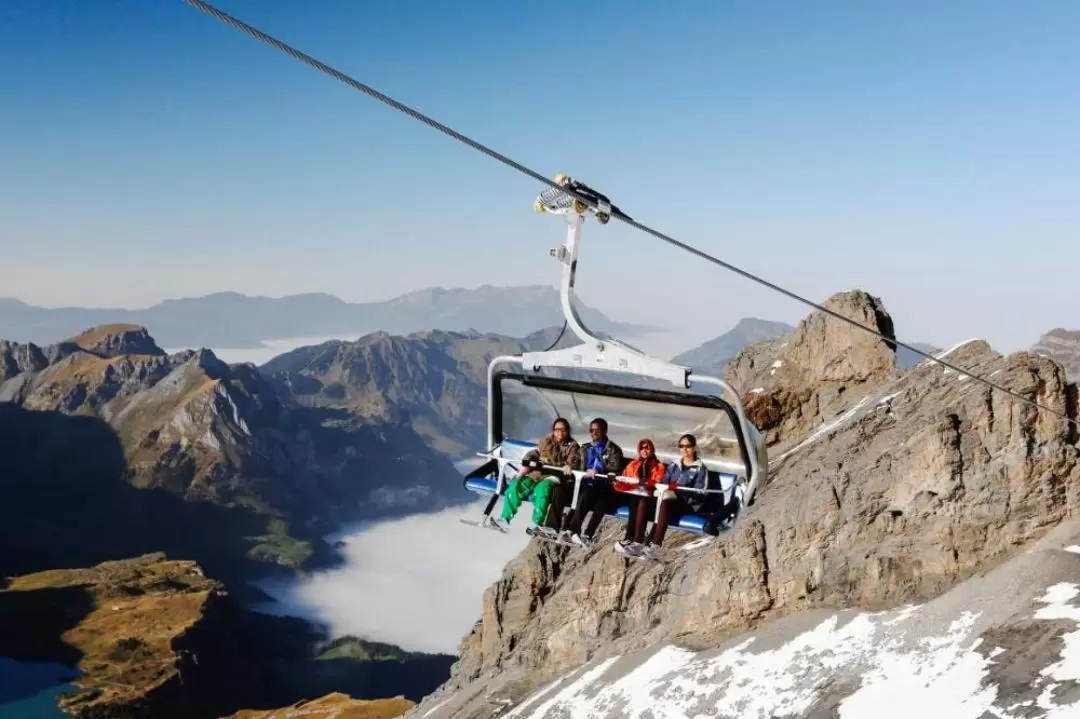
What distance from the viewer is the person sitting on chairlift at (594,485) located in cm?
2745

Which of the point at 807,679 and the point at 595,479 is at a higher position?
the point at 595,479

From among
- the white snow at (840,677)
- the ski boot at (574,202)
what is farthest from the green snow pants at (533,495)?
the white snow at (840,677)

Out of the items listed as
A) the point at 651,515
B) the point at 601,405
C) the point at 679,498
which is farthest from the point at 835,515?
the point at 601,405

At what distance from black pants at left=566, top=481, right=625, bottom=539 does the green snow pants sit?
0.91 metres

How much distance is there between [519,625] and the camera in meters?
104

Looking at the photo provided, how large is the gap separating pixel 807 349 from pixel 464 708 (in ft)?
166

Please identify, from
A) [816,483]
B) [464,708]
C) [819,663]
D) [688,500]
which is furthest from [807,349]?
[688,500]

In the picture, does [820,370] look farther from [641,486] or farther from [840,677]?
[641,486]

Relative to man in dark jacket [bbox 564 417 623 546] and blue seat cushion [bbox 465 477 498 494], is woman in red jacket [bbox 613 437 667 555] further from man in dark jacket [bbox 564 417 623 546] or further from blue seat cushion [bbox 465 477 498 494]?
blue seat cushion [bbox 465 477 498 494]

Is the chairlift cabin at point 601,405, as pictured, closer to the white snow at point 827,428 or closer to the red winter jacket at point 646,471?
the red winter jacket at point 646,471

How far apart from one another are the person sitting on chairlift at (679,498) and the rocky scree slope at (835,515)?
4002cm

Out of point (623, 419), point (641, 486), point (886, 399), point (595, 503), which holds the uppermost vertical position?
point (623, 419)

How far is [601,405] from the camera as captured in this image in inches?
1062

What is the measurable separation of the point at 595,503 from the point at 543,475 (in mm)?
1810
